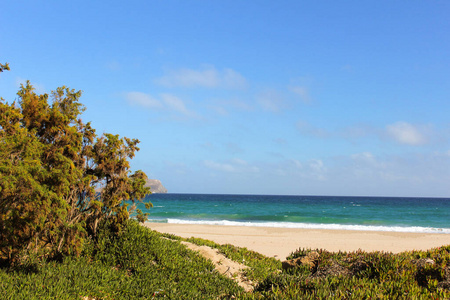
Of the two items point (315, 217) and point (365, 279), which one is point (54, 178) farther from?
point (315, 217)

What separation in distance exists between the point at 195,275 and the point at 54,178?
17.8 feet

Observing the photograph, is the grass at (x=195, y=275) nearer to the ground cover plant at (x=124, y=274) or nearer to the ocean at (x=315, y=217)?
the ground cover plant at (x=124, y=274)

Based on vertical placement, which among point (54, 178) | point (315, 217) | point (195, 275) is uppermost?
point (54, 178)

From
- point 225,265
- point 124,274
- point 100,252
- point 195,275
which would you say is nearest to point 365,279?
point 195,275

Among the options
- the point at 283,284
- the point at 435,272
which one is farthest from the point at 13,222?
the point at 435,272

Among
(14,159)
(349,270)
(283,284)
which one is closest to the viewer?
(283,284)

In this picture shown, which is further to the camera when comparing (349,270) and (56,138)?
(56,138)

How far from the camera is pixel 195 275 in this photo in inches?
425

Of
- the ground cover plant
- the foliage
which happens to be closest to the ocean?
the ground cover plant

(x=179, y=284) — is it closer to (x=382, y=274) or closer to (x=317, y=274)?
(x=317, y=274)

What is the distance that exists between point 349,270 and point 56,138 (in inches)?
397

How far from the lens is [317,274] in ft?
24.1

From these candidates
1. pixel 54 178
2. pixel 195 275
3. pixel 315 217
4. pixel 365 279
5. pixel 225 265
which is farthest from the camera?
pixel 315 217

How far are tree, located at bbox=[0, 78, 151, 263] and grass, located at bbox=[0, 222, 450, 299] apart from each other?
2.77 ft
